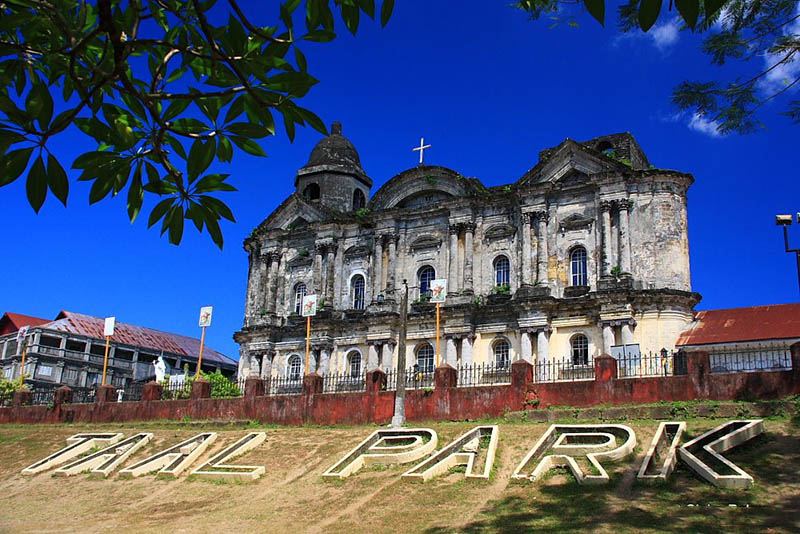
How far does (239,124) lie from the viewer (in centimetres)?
365

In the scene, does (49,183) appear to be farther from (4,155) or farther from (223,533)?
(223,533)

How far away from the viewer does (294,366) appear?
3941cm

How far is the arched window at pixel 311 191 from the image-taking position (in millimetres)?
44062

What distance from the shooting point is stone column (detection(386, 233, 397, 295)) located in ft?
123

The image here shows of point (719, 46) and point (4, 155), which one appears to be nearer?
point (4, 155)

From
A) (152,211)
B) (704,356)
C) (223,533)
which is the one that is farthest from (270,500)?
(152,211)

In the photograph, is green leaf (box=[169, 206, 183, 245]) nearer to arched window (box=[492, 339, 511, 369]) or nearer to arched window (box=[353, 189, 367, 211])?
arched window (box=[492, 339, 511, 369])

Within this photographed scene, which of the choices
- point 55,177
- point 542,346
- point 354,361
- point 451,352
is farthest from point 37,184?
point 354,361

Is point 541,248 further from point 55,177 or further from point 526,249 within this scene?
point 55,177

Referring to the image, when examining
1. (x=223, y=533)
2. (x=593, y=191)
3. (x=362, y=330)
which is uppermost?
(x=593, y=191)

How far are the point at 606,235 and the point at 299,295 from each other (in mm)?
16275

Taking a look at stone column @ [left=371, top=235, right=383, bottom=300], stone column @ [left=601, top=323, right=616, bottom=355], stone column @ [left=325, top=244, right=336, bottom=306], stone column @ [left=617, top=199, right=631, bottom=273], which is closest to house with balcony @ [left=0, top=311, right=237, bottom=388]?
stone column @ [left=325, top=244, right=336, bottom=306]

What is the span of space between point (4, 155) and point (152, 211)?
714mm

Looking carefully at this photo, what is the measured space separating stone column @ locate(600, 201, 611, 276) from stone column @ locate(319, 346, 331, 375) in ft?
44.2
